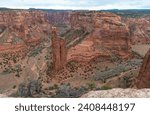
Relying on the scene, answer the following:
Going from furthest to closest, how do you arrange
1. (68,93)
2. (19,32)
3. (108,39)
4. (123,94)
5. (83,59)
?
(19,32) → (108,39) → (83,59) → (68,93) → (123,94)

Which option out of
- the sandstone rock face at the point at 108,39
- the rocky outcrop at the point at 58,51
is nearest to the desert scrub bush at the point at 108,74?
the sandstone rock face at the point at 108,39

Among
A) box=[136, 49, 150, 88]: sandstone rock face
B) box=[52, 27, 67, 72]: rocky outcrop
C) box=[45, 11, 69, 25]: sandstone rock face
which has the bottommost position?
box=[45, 11, 69, 25]: sandstone rock face

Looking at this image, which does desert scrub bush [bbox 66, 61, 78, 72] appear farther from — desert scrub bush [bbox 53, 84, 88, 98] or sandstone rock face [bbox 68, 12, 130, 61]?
desert scrub bush [bbox 53, 84, 88, 98]

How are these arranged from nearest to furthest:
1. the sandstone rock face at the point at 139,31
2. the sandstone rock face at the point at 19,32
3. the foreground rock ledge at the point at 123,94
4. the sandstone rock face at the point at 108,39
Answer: the foreground rock ledge at the point at 123,94 → the sandstone rock face at the point at 108,39 → the sandstone rock face at the point at 19,32 → the sandstone rock face at the point at 139,31

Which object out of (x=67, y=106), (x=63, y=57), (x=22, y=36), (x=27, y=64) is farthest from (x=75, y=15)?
(x=67, y=106)

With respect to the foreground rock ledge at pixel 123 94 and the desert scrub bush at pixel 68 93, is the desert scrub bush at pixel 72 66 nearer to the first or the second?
the desert scrub bush at pixel 68 93

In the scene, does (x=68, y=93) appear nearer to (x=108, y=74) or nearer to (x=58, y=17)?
(x=108, y=74)

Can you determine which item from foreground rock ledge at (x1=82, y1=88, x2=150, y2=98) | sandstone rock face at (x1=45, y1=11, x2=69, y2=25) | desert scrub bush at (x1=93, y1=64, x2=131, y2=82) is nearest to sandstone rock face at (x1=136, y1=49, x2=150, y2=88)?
foreground rock ledge at (x1=82, y1=88, x2=150, y2=98)

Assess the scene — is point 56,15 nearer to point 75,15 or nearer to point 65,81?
point 75,15

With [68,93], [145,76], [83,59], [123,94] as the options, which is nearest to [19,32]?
[83,59]

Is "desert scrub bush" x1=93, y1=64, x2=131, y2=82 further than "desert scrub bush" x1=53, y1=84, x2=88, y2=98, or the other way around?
"desert scrub bush" x1=93, y1=64, x2=131, y2=82

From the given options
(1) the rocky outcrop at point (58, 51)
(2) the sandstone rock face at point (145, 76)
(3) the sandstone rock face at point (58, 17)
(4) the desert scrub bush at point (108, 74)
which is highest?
(2) the sandstone rock face at point (145, 76)
